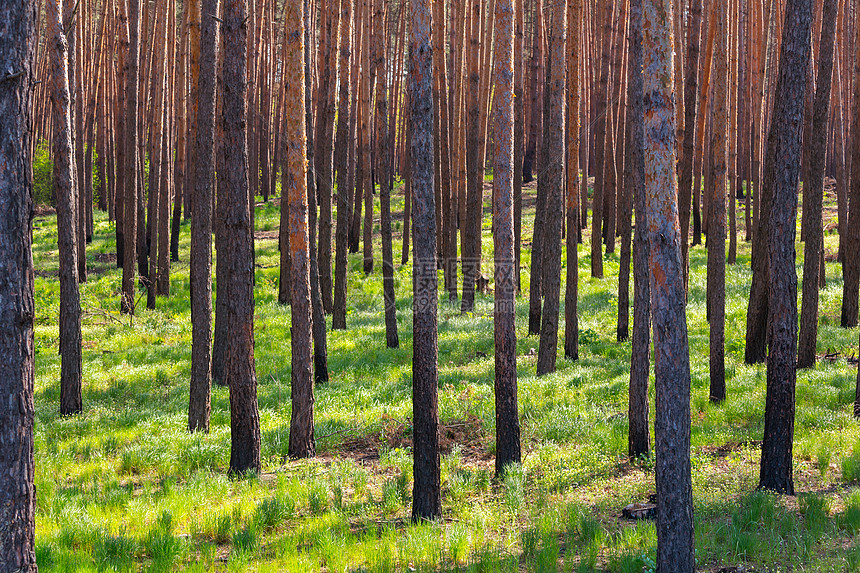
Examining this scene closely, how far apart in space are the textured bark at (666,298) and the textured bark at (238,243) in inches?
169

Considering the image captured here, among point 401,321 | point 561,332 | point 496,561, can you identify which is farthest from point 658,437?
point 401,321

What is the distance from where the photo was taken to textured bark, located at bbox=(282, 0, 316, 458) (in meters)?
7.34

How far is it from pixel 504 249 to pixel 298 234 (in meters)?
2.45

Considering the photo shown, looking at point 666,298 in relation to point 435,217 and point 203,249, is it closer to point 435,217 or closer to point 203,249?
point 435,217

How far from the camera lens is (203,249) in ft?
27.2

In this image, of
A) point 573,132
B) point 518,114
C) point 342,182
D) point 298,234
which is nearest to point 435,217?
point 298,234

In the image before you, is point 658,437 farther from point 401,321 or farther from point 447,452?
point 401,321

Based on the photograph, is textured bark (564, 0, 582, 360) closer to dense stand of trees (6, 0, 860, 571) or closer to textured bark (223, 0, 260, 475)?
dense stand of trees (6, 0, 860, 571)

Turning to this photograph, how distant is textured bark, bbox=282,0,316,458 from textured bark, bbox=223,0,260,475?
0.61m

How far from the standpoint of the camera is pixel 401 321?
1502 cm

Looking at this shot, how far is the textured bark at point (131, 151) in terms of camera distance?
1460 cm

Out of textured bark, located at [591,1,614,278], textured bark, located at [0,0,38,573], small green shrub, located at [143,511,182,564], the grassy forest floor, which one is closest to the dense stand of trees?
textured bark, located at [0,0,38,573]

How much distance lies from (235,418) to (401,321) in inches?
322

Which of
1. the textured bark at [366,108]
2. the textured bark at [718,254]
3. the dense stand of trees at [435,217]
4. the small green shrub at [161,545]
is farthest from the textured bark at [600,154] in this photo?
the small green shrub at [161,545]
